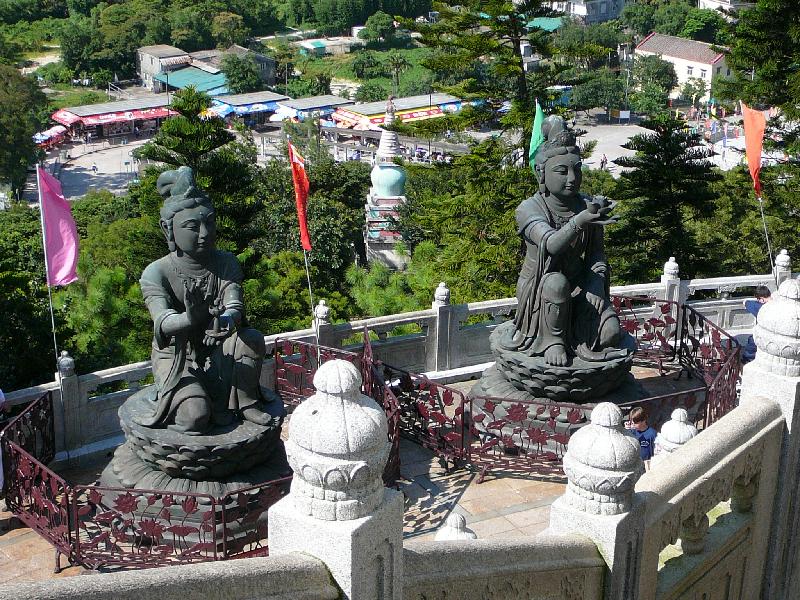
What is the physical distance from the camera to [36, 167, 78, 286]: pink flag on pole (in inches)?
459

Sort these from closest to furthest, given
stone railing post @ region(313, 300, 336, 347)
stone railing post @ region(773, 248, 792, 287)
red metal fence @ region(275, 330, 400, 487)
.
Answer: red metal fence @ region(275, 330, 400, 487), stone railing post @ region(313, 300, 336, 347), stone railing post @ region(773, 248, 792, 287)

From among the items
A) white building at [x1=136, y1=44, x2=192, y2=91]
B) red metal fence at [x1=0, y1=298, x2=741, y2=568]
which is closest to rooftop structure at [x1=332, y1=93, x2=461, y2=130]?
white building at [x1=136, y1=44, x2=192, y2=91]

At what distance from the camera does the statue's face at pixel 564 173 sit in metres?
10.6

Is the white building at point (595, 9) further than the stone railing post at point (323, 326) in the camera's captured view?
Yes

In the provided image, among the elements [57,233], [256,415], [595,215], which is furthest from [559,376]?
[57,233]

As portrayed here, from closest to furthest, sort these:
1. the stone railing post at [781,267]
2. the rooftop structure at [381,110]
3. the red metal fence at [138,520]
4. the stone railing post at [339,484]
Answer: the stone railing post at [339,484] → the red metal fence at [138,520] → the stone railing post at [781,267] → the rooftop structure at [381,110]

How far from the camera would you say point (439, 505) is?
33.2 ft

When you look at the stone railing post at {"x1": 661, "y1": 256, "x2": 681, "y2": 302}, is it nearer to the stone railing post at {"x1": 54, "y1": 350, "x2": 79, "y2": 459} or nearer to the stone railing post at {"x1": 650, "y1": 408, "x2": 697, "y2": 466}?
the stone railing post at {"x1": 650, "y1": 408, "x2": 697, "y2": 466}

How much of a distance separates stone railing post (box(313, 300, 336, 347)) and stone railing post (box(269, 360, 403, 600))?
24.0 ft

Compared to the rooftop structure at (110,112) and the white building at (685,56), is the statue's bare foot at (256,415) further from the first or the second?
the white building at (685,56)

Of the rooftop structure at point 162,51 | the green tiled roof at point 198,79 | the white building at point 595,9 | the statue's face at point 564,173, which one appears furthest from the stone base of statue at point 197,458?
the white building at point 595,9

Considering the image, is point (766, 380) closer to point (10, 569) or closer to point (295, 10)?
point (10, 569)

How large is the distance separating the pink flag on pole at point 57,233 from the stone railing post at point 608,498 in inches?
287

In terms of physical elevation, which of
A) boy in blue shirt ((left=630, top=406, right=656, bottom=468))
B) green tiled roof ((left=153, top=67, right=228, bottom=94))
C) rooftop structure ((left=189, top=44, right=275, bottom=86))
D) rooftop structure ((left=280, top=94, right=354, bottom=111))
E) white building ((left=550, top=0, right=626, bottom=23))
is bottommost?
rooftop structure ((left=280, top=94, right=354, bottom=111))
